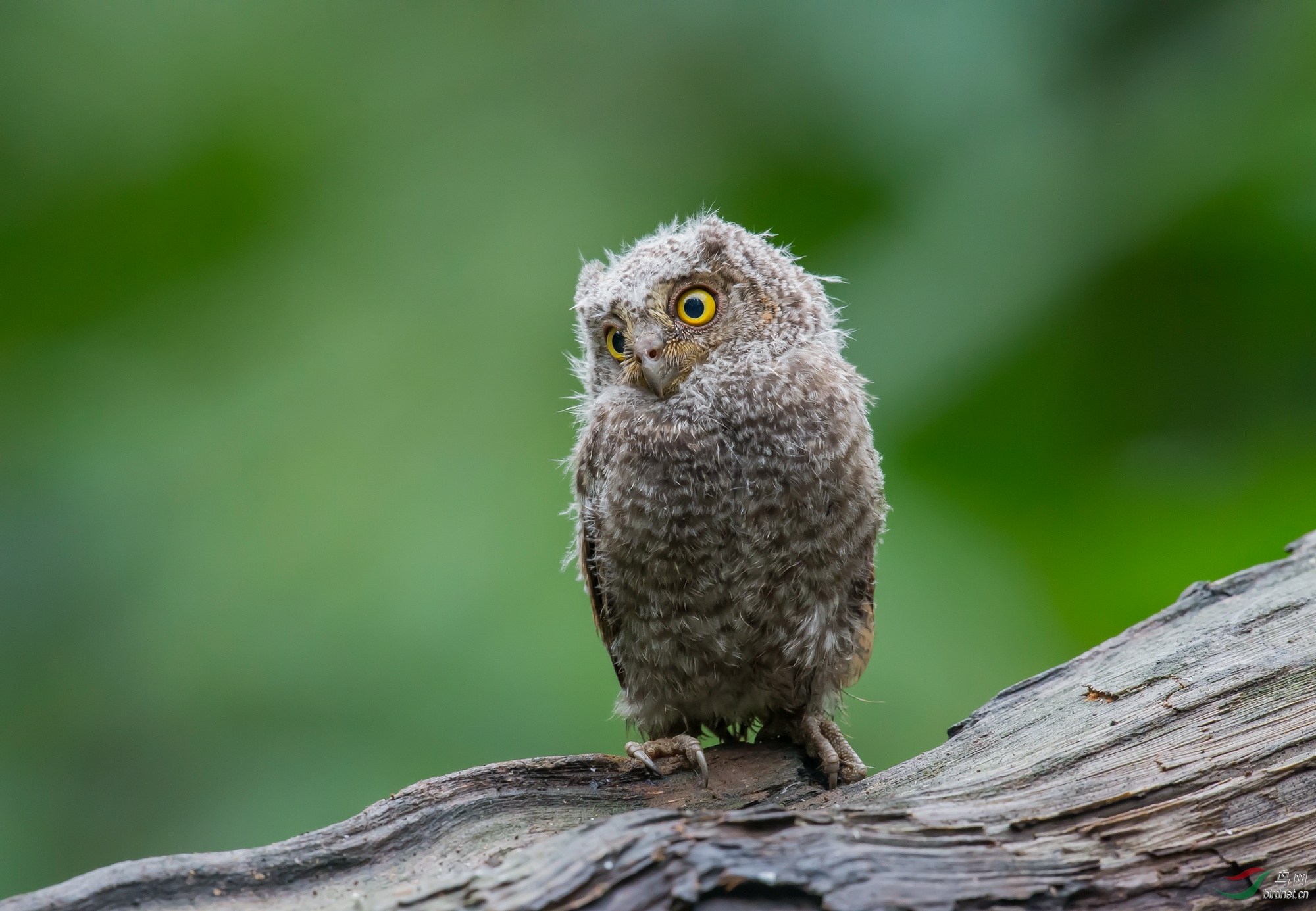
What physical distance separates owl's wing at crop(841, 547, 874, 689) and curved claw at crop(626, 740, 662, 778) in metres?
0.65

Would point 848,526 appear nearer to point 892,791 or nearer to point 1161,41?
point 892,791

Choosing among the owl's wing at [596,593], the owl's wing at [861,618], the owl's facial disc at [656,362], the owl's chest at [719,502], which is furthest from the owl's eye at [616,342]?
the owl's wing at [861,618]

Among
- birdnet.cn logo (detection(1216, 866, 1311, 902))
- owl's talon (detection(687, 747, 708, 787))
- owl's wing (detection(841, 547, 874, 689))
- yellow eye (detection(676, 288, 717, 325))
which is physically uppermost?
yellow eye (detection(676, 288, 717, 325))

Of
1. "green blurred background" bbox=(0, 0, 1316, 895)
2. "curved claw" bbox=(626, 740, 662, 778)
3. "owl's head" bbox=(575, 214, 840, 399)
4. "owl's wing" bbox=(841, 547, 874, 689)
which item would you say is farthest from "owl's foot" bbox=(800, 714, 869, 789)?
"green blurred background" bbox=(0, 0, 1316, 895)

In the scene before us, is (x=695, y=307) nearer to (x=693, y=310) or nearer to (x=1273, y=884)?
(x=693, y=310)

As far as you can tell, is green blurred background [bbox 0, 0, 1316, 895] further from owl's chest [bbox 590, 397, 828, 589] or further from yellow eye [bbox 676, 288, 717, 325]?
yellow eye [bbox 676, 288, 717, 325]

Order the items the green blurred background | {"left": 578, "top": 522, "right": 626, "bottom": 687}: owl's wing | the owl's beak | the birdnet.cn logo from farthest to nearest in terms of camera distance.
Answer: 1. the green blurred background
2. {"left": 578, "top": 522, "right": 626, "bottom": 687}: owl's wing
3. the owl's beak
4. the birdnet.cn logo

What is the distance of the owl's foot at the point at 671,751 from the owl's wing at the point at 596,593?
1.13 feet

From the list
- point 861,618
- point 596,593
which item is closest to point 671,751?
point 596,593

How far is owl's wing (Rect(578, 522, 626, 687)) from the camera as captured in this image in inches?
119

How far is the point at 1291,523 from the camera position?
14.0 ft

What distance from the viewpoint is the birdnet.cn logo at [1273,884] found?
196cm

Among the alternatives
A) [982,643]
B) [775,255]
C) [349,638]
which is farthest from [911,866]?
[349,638]

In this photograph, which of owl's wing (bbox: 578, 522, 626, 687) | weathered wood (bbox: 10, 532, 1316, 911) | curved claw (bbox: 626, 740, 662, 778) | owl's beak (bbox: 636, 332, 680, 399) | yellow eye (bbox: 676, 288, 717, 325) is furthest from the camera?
owl's wing (bbox: 578, 522, 626, 687)
